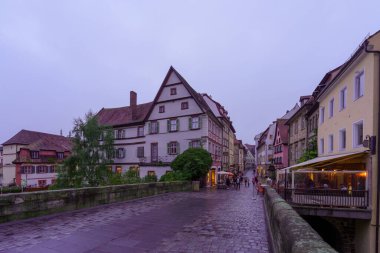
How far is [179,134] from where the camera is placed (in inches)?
1481

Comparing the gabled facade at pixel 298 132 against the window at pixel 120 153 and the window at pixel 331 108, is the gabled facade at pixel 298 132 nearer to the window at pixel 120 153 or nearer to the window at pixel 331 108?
the window at pixel 331 108

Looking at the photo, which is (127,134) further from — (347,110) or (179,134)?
(347,110)

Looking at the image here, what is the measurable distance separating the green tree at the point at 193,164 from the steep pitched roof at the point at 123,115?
37.5 feet

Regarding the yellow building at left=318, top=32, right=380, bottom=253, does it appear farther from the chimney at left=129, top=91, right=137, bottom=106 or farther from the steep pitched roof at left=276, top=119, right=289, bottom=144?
the chimney at left=129, top=91, right=137, bottom=106

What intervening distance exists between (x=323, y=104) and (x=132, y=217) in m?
18.5

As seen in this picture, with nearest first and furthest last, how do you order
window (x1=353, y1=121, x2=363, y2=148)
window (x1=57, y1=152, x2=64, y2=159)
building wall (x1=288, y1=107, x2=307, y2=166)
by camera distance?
window (x1=353, y1=121, x2=363, y2=148), building wall (x1=288, y1=107, x2=307, y2=166), window (x1=57, y1=152, x2=64, y2=159)

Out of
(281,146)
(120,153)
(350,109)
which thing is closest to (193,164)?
(120,153)

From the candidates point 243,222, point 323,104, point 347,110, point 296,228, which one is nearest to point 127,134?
point 323,104

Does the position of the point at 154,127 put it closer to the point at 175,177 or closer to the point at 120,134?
the point at 120,134

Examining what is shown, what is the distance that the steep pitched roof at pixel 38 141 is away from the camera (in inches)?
2154

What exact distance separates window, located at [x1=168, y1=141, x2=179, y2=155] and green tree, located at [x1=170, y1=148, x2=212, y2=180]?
14.8 ft

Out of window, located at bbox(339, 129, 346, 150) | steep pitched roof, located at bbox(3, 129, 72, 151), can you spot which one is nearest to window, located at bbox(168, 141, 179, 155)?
window, located at bbox(339, 129, 346, 150)

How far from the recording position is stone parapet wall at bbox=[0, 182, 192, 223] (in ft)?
26.6

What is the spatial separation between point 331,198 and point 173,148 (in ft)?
82.5
